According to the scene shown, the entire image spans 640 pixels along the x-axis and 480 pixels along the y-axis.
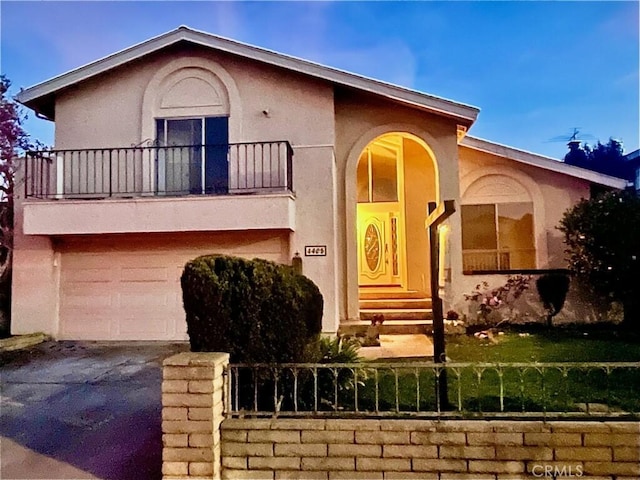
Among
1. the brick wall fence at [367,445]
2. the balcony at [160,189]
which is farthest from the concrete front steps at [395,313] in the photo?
the brick wall fence at [367,445]

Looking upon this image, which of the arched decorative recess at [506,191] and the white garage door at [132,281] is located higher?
the arched decorative recess at [506,191]

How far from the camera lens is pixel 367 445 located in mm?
3678

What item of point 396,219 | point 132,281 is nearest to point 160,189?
point 132,281

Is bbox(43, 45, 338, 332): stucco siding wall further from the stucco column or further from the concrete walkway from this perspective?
the stucco column

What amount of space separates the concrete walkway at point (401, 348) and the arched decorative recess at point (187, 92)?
18.9 feet

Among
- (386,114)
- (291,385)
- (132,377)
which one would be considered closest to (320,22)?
(386,114)

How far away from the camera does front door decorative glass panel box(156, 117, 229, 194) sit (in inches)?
400

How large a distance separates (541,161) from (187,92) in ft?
27.2

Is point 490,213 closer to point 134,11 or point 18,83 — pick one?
point 134,11

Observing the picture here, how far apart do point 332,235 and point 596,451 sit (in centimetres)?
669

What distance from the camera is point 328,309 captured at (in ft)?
31.4

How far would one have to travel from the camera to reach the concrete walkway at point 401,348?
24.0 feet

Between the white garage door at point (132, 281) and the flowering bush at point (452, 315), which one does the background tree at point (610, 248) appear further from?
the white garage door at point (132, 281)

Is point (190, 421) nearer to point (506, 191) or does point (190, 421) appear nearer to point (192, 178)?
point (192, 178)
